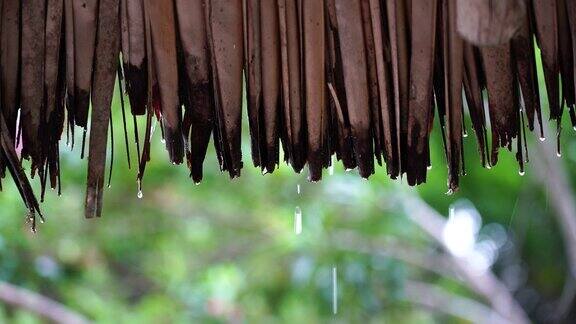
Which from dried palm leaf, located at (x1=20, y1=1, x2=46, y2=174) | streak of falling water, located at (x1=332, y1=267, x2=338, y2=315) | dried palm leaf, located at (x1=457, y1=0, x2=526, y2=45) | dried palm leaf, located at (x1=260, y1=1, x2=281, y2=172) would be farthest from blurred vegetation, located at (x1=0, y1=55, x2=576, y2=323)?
dried palm leaf, located at (x1=457, y1=0, x2=526, y2=45)

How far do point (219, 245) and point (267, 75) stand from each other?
2.78 m

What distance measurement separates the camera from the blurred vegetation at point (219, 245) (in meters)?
3.41

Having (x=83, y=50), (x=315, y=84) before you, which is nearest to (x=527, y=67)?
(x=315, y=84)

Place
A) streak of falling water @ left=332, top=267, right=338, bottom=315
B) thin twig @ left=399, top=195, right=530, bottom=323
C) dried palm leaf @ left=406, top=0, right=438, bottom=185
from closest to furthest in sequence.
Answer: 1. dried palm leaf @ left=406, top=0, right=438, bottom=185
2. streak of falling water @ left=332, top=267, right=338, bottom=315
3. thin twig @ left=399, top=195, right=530, bottom=323

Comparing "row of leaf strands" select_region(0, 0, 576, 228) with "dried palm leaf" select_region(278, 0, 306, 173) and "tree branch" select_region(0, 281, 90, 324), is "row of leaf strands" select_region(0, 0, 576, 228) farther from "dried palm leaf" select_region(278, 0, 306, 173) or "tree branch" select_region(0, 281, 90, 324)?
"tree branch" select_region(0, 281, 90, 324)

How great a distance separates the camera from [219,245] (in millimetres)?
4008

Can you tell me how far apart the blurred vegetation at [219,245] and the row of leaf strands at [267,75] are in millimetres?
1964

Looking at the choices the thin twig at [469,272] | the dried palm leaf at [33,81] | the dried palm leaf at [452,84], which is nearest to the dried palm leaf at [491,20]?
the dried palm leaf at [452,84]

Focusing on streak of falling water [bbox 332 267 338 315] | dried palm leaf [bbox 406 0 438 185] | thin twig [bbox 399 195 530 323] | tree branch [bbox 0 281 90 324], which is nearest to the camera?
dried palm leaf [bbox 406 0 438 185]

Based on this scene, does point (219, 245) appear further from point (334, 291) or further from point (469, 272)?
point (469, 272)

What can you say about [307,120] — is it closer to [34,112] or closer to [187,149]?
[187,149]

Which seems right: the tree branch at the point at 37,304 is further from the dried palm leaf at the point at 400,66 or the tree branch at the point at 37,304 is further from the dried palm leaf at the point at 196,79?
the dried palm leaf at the point at 400,66

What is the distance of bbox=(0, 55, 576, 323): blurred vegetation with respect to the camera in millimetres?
3410

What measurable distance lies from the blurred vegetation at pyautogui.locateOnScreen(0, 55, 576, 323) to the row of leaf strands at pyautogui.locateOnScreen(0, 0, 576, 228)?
→ 77.3 inches
